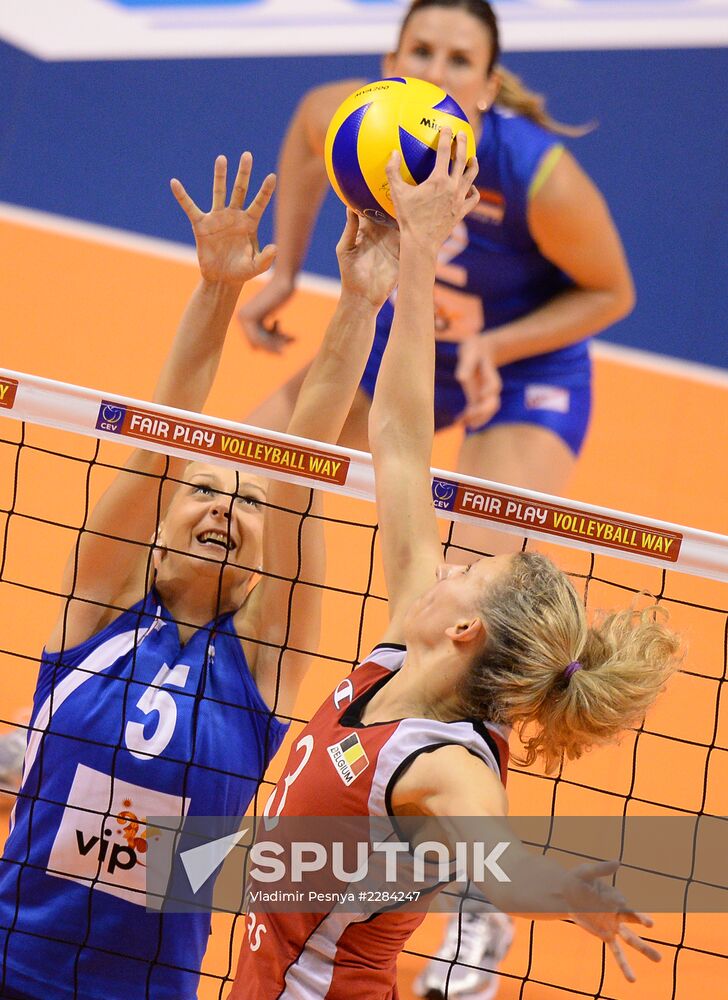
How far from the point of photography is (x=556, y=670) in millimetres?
1860

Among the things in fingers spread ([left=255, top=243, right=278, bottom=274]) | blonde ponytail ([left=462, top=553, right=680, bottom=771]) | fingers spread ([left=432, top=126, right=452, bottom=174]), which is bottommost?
blonde ponytail ([left=462, top=553, right=680, bottom=771])

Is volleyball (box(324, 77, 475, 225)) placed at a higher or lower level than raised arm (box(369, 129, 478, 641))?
higher

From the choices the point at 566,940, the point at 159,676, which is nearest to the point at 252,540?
the point at 159,676

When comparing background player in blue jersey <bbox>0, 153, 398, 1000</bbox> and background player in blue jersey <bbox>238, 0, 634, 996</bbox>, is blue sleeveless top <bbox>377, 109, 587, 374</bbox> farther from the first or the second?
background player in blue jersey <bbox>0, 153, 398, 1000</bbox>

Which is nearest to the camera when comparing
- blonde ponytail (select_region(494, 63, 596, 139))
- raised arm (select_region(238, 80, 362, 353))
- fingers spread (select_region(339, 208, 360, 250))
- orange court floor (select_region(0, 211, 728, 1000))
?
fingers spread (select_region(339, 208, 360, 250))

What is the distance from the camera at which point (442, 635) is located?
193 cm

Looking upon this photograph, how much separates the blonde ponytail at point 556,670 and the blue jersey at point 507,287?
3.43 meters

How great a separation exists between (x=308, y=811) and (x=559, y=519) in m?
0.93

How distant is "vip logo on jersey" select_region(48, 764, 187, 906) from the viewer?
2.38m

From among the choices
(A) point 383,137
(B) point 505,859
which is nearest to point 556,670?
(B) point 505,859

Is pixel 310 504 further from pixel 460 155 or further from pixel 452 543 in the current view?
pixel 452 543

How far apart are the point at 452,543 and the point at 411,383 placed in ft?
6.14

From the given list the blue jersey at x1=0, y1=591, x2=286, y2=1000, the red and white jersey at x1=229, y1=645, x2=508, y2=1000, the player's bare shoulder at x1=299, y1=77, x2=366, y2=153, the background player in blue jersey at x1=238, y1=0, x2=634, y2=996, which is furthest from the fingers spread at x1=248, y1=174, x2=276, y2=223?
the player's bare shoulder at x1=299, y1=77, x2=366, y2=153

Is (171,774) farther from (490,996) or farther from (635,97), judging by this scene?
(635,97)
